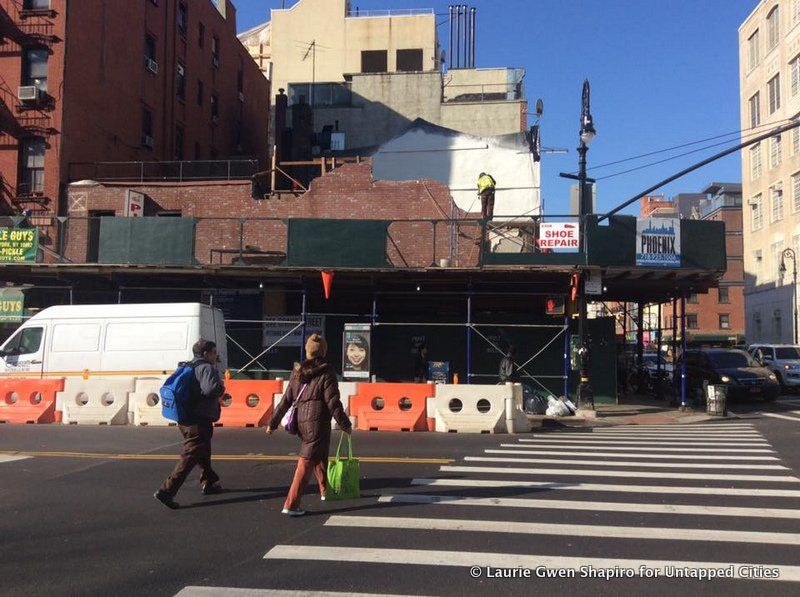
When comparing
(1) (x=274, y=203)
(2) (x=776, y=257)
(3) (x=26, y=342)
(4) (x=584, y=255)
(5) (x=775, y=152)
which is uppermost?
(5) (x=775, y=152)

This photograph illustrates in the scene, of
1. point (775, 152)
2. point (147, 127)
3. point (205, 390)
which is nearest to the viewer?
point (205, 390)

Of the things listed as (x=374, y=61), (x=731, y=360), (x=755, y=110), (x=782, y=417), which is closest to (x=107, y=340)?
(x=782, y=417)

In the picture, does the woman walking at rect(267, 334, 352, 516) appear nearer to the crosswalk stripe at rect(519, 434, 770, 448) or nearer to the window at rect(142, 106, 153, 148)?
the crosswalk stripe at rect(519, 434, 770, 448)

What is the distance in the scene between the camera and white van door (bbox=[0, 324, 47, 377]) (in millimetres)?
14656

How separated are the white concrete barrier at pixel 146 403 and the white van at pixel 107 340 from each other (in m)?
0.90

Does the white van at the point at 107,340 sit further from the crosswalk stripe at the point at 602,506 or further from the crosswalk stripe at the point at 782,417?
the crosswalk stripe at the point at 782,417

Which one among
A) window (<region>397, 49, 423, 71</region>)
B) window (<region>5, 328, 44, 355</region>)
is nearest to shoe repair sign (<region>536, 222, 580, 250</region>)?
window (<region>5, 328, 44, 355</region>)

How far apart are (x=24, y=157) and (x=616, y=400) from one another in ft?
70.3

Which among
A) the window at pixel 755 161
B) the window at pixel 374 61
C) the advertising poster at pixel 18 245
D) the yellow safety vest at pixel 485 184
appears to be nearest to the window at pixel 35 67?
the advertising poster at pixel 18 245

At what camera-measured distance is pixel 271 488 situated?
760cm

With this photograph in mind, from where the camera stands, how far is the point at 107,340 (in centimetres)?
1449

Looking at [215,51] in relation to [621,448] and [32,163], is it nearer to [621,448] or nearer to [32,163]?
[32,163]

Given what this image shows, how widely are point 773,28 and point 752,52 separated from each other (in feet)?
12.2

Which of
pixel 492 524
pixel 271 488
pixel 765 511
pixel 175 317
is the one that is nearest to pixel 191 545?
pixel 271 488
